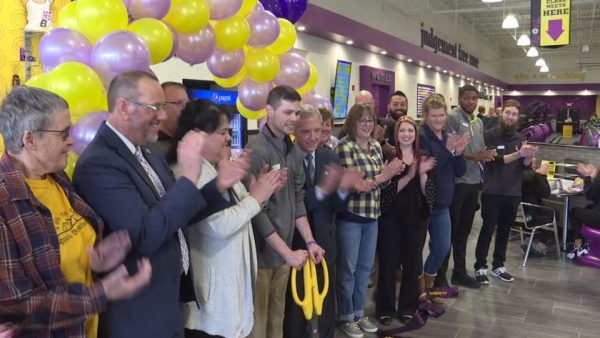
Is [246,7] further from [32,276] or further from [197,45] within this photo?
[32,276]

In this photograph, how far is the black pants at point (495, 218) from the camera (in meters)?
4.38

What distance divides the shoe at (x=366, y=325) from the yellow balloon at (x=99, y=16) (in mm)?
2464

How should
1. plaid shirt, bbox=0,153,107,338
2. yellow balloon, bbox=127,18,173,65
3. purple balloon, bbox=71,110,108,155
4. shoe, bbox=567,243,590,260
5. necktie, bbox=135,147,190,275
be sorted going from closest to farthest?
1. plaid shirt, bbox=0,153,107,338
2. necktie, bbox=135,147,190,275
3. purple balloon, bbox=71,110,108,155
4. yellow balloon, bbox=127,18,173,65
5. shoe, bbox=567,243,590,260

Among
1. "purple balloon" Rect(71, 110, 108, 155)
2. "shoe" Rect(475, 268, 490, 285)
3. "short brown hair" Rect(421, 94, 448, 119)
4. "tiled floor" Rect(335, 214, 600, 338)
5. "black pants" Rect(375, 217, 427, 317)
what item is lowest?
"tiled floor" Rect(335, 214, 600, 338)

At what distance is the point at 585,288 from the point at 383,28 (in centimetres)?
641

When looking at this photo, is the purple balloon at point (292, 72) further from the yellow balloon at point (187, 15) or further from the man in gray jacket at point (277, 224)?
the yellow balloon at point (187, 15)

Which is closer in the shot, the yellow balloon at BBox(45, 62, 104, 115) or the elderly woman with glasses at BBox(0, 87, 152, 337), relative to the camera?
the elderly woman with glasses at BBox(0, 87, 152, 337)

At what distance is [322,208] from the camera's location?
277 cm

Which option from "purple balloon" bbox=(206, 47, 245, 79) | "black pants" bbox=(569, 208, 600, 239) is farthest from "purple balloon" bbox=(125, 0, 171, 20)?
"black pants" bbox=(569, 208, 600, 239)

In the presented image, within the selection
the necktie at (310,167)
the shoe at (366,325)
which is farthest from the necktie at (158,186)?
the shoe at (366,325)

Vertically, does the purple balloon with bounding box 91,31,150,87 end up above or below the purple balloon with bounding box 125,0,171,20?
below

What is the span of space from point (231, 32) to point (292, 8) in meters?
1.07

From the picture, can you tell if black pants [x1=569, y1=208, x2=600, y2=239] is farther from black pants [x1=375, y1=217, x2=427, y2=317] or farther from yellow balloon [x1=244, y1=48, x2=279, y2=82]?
yellow balloon [x1=244, y1=48, x2=279, y2=82]

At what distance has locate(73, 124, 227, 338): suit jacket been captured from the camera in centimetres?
146
